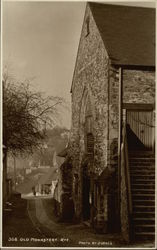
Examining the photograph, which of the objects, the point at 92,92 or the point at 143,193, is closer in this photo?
the point at 143,193

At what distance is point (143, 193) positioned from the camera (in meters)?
4.49

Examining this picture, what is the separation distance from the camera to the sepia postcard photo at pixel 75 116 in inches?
167

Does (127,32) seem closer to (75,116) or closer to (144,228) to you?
(75,116)

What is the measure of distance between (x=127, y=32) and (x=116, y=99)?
68 centimetres

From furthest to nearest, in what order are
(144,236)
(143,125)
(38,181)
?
1. (38,181)
2. (143,125)
3. (144,236)

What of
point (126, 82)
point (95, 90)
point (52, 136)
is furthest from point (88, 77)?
point (52, 136)

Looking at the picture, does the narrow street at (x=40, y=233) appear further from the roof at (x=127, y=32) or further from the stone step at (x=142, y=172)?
the roof at (x=127, y=32)

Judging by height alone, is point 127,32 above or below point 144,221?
above

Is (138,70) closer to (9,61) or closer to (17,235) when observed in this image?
(9,61)

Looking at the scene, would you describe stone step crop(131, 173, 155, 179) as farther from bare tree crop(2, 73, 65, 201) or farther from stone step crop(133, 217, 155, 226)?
bare tree crop(2, 73, 65, 201)

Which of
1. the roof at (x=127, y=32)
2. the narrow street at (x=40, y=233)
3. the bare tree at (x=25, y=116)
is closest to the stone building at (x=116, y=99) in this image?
the roof at (x=127, y=32)

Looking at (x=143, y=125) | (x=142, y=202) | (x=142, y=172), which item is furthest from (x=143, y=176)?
(x=143, y=125)

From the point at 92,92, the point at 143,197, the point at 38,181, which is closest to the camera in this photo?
the point at 143,197

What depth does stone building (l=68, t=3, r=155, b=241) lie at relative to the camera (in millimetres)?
4477
